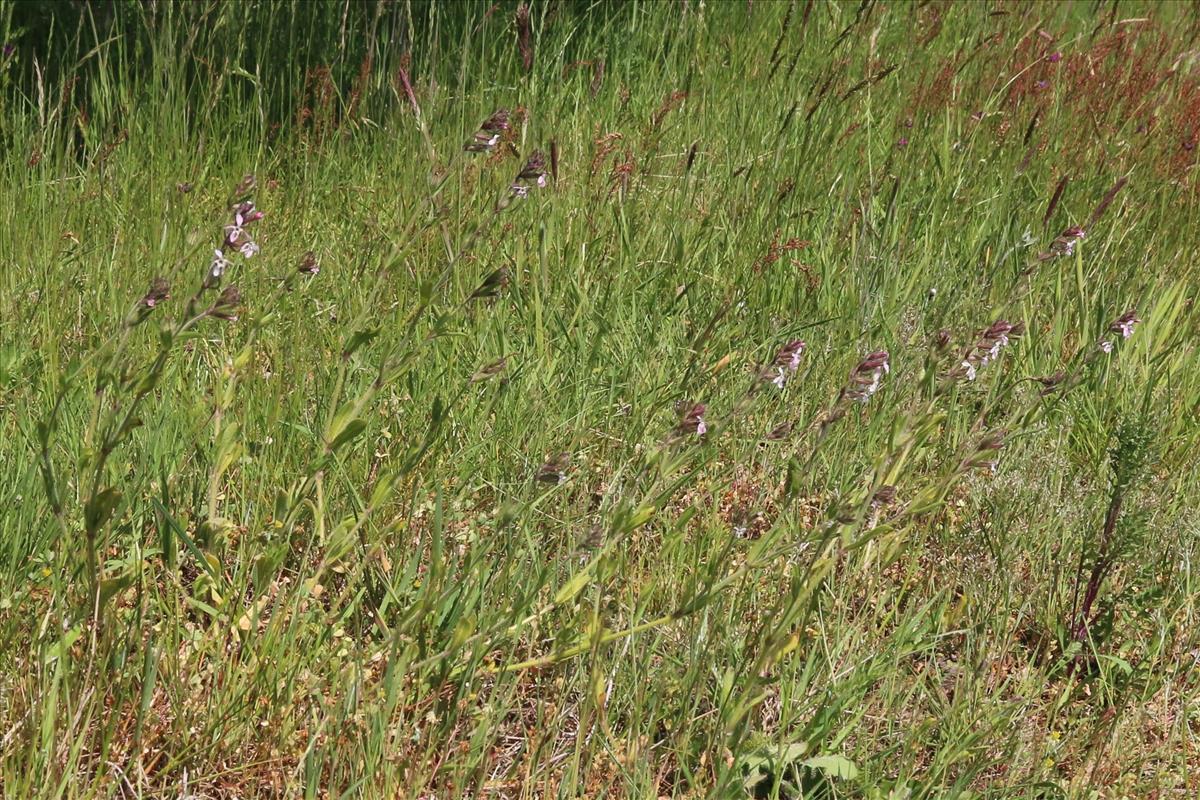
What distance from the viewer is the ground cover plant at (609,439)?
1705 mm

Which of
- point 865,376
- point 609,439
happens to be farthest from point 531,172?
point 609,439

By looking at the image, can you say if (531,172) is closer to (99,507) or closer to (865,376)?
(865,376)

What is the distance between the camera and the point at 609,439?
Result: 2432mm

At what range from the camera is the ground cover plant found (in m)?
1.71

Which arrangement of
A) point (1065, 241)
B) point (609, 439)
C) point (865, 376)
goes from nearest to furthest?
point (865, 376) < point (1065, 241) < point (609, 439)

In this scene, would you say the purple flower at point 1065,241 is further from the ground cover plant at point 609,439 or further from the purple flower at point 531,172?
the purple flower at point 531,172

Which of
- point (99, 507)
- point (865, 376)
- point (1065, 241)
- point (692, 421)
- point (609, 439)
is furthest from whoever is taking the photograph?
point (609, 439)

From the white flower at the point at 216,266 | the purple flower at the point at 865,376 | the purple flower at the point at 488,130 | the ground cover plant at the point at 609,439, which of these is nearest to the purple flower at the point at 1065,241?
the ground cover plant at the point at 609,439

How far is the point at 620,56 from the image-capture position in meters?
4.09

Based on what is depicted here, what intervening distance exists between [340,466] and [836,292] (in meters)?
1.45

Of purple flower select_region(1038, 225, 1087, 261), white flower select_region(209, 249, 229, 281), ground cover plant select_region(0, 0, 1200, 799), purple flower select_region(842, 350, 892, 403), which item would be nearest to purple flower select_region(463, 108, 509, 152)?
ground cover plant select_region(0, 0, 1200, 799)

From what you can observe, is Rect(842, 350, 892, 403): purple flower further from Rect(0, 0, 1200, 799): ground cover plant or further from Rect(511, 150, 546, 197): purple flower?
Rect(511, 150, 546, 197): purple flower

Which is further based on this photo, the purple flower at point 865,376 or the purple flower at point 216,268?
the purple flower at point 865,376

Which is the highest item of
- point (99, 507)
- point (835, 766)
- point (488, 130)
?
point (488, 130)
